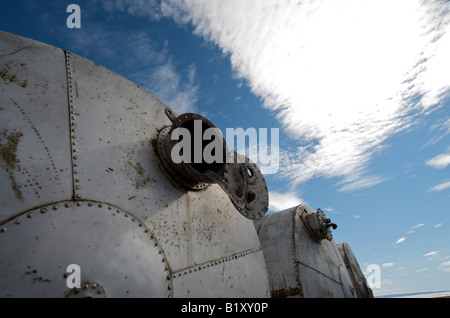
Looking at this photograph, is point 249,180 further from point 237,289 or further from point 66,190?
point 66,190

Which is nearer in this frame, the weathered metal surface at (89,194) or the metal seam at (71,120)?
the weathered metal surface at (89,194)

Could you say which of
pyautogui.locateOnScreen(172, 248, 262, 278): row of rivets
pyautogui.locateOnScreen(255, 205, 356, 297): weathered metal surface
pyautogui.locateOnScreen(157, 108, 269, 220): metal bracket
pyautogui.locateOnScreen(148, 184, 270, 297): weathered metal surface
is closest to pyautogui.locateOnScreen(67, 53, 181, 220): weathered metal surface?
pyautogui.locateOnScreen(157, 108, 269, 220): metal bracket

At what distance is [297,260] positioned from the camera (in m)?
5.30

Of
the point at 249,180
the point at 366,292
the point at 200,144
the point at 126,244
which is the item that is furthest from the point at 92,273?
the point at 366,292

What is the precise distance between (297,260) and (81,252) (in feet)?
14.9

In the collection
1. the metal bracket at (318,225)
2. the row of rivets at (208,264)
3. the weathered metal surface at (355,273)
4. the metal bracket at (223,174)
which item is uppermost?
the metal bracket at (223,174)

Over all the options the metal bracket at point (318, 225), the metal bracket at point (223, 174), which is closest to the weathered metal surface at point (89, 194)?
the metal bracket at point (223, 174)

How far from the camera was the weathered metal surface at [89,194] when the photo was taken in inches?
66.1

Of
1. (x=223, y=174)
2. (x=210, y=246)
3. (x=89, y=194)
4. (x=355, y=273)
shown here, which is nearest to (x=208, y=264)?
(x=210, y=246)

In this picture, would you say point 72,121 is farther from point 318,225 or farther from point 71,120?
point 318,225

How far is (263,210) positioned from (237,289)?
1008 millimetres

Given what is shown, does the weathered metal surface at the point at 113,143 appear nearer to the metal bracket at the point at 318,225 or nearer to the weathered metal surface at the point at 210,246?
the weathered metal surface at the point at 210,246

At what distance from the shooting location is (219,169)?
317 centimetres
